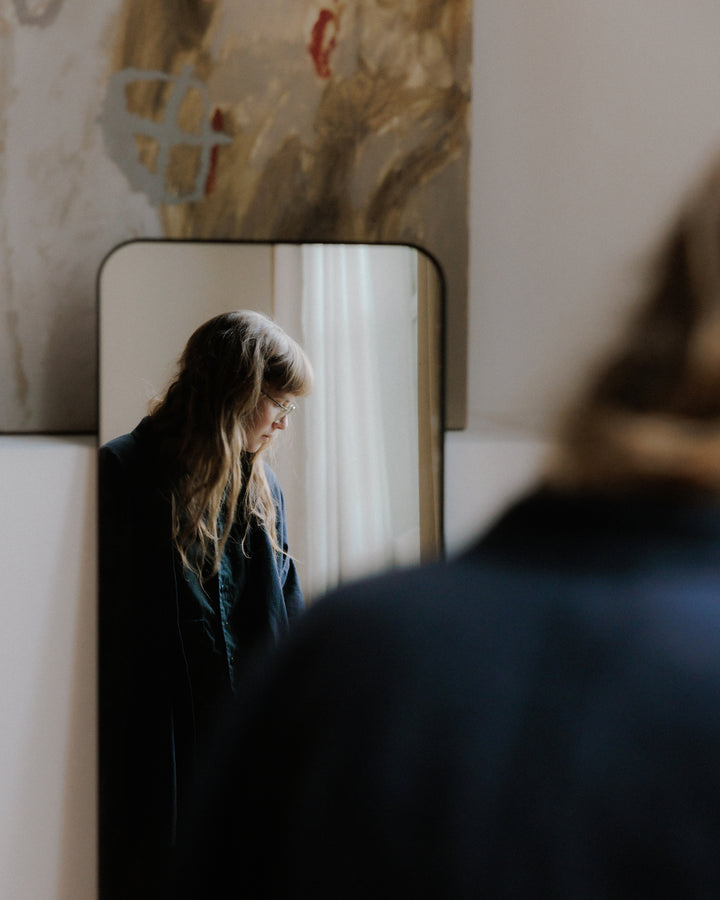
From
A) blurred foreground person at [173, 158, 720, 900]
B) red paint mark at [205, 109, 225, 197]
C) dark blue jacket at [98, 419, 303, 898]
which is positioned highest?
red paint mark at [205, 109, 225, 197]

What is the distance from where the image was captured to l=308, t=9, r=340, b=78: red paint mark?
33.0 inches

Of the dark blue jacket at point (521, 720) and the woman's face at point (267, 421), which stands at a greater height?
the woman's face at point (267, 421)

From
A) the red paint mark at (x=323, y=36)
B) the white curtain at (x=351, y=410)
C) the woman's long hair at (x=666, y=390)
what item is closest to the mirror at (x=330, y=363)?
the white curtain at (x=351, y=410)

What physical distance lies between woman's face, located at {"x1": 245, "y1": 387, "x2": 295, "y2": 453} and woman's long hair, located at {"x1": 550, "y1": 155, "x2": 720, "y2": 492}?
0.44m

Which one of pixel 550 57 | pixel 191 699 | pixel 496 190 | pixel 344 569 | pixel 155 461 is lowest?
pixel 191 699

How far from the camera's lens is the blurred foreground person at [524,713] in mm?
292

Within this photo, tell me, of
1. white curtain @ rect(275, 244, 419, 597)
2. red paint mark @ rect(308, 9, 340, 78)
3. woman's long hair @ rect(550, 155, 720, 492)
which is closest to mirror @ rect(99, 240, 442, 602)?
white curtain @ rect(275, 244, 419, 597)

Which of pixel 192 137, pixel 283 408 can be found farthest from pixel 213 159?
pixel 283 408

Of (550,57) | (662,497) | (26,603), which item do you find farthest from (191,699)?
(550,57)

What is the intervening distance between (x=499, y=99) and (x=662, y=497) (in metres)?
0.67

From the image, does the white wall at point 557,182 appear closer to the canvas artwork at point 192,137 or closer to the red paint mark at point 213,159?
the canvas artwork at point 192,137

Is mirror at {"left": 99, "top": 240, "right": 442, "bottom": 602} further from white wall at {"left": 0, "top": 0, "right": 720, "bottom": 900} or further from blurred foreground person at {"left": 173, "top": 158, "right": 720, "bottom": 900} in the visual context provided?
blurred foreground person at {"left": 173, "top": 158, "right": 720, "bottom": 900}

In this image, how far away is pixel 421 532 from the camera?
852 millimetres

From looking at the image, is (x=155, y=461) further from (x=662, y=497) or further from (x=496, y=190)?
(x=662, y=497)
